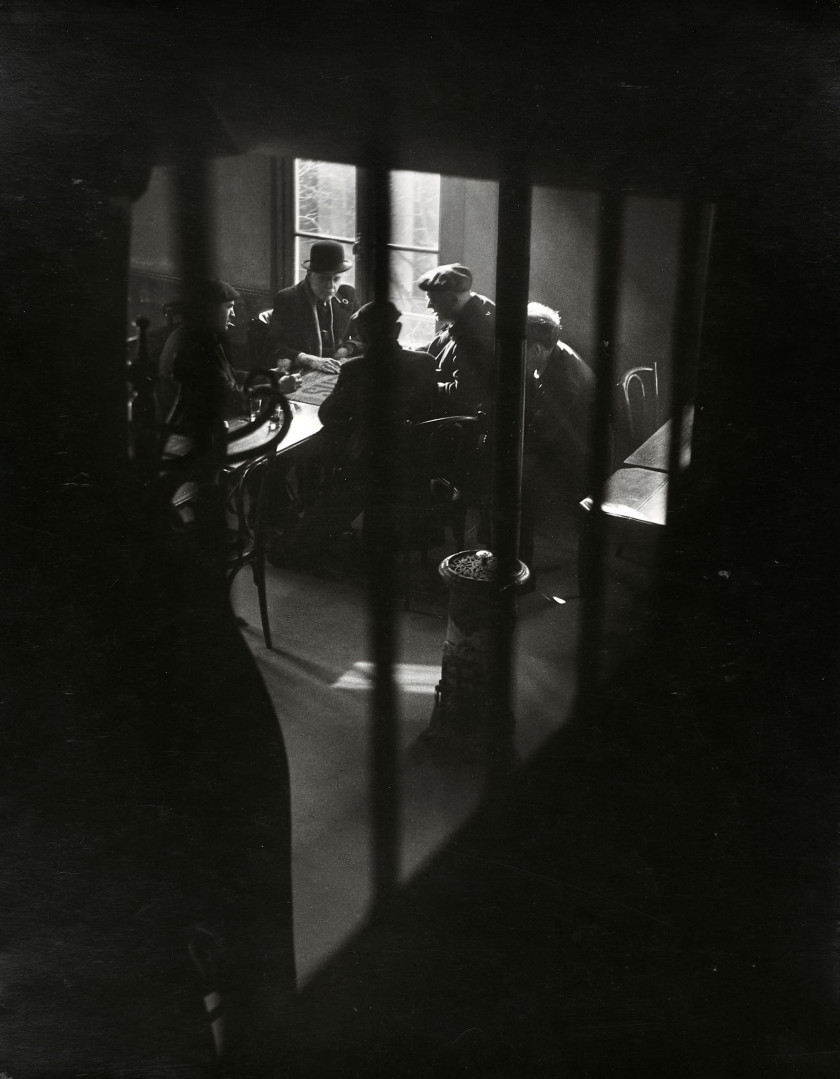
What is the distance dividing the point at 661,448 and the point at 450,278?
31 cm

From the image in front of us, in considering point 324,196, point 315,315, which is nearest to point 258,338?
point 315,315

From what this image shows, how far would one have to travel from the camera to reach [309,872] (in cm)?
110

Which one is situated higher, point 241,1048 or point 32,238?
point 32,238

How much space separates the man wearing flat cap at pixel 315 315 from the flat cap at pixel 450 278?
3.6 inches

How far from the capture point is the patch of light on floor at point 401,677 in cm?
106

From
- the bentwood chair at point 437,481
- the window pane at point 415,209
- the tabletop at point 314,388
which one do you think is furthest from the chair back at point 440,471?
the window pane at point 415,209

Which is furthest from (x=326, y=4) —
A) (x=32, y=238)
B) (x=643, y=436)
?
(x=643, y=436)

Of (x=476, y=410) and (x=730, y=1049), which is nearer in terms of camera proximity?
(x=476, y=410)

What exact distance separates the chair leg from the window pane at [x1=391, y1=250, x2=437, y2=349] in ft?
0.99

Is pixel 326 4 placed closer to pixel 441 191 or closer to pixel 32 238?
pixel 441 191

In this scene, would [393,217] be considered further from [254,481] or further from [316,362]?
[254,481]

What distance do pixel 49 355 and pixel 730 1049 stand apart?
4.02 feet

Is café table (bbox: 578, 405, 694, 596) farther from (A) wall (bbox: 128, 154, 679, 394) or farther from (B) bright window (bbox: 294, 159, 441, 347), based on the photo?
(B) bright window (bbox: 294, 159, 441, 347)

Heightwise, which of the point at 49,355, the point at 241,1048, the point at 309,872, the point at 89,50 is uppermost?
the point at 89,50
